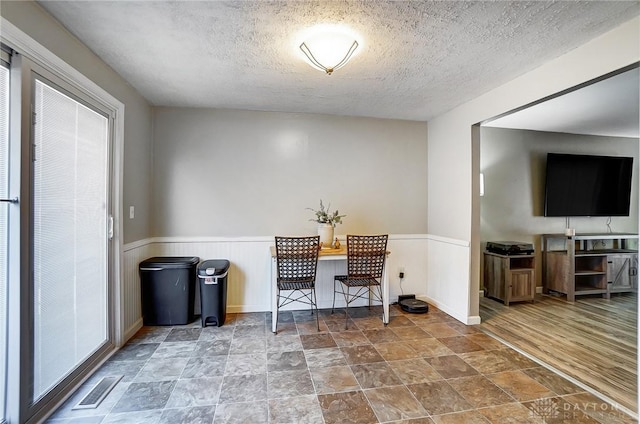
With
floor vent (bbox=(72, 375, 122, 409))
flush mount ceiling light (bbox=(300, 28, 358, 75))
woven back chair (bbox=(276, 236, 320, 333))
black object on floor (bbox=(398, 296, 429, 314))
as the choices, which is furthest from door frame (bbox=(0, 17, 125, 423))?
black object on floor (bbox=(398, 296, 429, 314))

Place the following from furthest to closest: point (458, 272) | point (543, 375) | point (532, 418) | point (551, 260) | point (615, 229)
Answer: point (615, 229)
point (551, 260)
point (458, 272)
point (543, 375)
point (532, 418)

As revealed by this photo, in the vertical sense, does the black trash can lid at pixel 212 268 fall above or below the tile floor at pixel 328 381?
above

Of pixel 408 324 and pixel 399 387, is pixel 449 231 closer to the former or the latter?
pixel 408 324

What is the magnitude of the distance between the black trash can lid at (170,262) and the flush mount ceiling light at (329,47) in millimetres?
2326

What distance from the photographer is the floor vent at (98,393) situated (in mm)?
1854

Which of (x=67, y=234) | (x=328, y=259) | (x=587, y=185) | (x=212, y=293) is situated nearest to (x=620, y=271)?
(x=587, y=185)

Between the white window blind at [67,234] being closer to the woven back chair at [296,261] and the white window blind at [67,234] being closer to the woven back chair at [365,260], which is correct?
the woven back chair at [296,261]

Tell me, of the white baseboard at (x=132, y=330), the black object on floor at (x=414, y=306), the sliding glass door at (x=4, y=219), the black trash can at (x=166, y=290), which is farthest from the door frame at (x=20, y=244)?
the black object on floor at (x=414, y=306)

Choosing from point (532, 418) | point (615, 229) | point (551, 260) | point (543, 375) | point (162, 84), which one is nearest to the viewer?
point (532, 418)

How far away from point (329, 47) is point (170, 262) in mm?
2564

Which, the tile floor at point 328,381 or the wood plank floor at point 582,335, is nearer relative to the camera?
the tile floor at point 328,381

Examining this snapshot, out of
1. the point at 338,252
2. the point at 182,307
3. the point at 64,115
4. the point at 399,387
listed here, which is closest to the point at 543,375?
the point at 399,387

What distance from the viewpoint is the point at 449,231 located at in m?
3.53

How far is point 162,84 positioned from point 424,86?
98.6 inches
